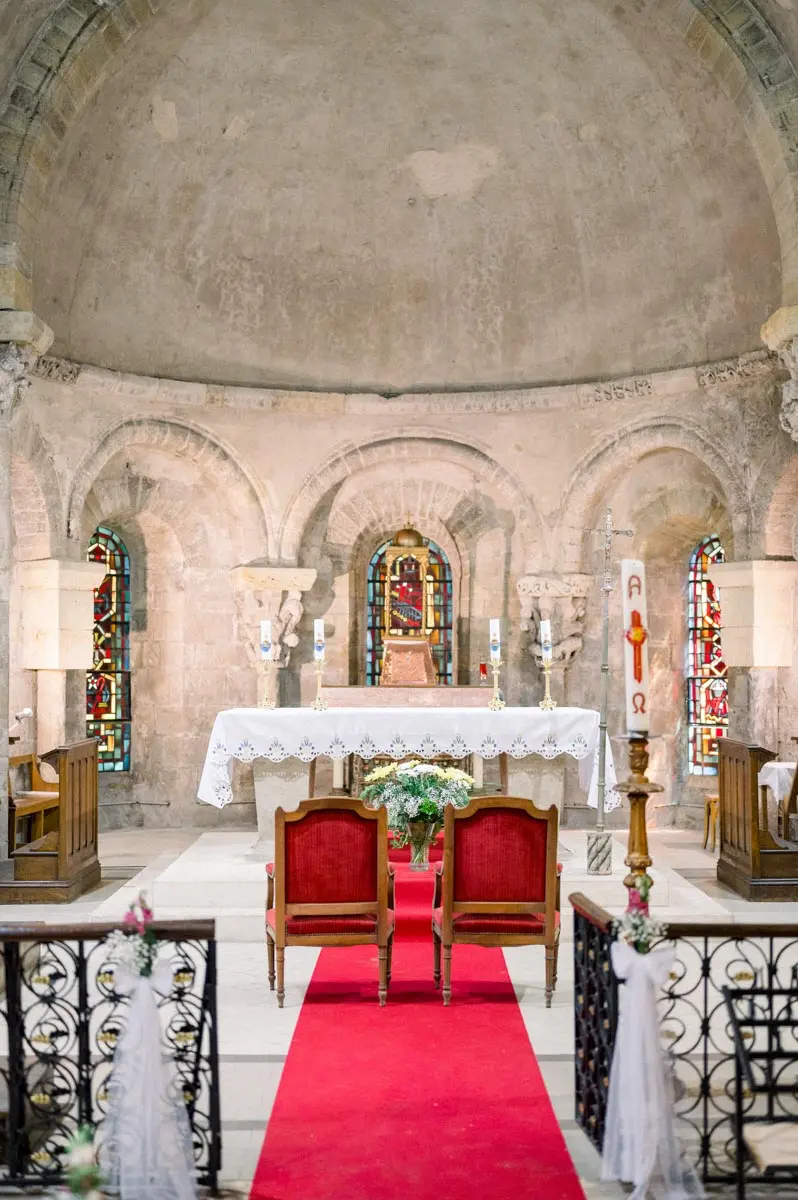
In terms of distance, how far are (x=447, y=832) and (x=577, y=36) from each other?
8453 millimetres

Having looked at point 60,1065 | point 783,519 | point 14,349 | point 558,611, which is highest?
point 14,349

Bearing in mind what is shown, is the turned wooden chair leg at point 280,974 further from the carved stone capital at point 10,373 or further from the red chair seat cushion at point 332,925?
the carved stone capital at point 10,373

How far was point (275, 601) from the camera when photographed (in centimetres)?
1361

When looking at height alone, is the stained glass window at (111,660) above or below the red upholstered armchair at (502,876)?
above

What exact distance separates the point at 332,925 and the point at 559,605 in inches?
286

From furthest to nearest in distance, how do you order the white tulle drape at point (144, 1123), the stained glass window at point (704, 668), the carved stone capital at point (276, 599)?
1. the stained glass window at point (704, 668)
2. the carved stone capital at point (276, 599)
3. the white tulle drape at point (144, 1123)

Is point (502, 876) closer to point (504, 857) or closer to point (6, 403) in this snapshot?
point (504, 857)

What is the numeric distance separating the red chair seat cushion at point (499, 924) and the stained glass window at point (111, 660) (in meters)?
8.19

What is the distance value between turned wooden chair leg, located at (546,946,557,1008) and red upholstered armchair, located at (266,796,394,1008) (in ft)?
2.82

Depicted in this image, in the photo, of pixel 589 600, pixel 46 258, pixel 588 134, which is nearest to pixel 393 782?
pixel 589 600

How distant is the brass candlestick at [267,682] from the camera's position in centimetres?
1139

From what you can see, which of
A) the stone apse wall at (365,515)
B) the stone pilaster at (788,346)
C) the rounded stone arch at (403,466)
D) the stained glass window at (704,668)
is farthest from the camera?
the stained glass window at (704,668)

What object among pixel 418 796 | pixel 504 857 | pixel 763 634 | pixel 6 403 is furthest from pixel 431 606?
pixel 504 857

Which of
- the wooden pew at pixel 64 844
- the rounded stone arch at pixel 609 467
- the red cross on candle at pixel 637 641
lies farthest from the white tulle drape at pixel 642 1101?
the rounded stone arch at pixel 609 467
